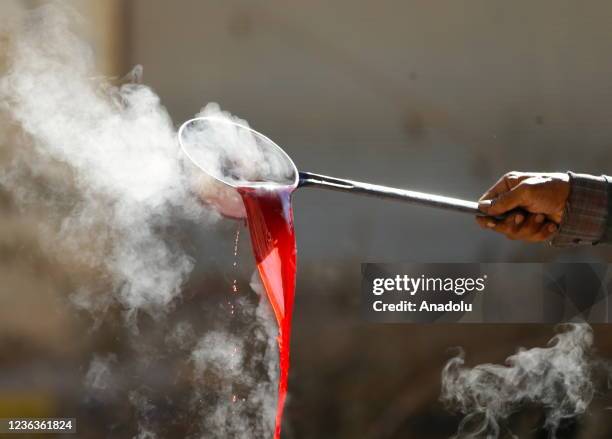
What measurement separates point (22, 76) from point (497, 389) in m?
2.33

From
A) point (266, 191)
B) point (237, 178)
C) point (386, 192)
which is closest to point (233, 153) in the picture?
point (237, 178)

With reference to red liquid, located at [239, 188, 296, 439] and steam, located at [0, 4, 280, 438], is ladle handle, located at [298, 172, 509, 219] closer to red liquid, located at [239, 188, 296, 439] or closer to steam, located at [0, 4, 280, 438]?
red liquid, located at [239, 188, 296, 439]

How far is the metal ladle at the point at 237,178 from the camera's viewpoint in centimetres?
211

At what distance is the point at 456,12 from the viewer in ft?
10.5

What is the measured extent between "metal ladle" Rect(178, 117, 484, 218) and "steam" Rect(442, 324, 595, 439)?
1.11 m

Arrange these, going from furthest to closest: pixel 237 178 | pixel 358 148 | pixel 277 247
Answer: pixel 358 148 < pixel 237 178 < pixel 277 247

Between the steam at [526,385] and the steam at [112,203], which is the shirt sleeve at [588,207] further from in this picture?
the steam at [112,203]

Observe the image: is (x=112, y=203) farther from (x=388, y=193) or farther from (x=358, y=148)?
(x=388, y=193)

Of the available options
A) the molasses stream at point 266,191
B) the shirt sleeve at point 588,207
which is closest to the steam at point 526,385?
the shirt sleeve at point 588,207

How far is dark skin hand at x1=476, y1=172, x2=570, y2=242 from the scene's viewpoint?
2.34 metres

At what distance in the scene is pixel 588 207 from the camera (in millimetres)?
2381

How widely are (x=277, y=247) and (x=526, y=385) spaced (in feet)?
5.48

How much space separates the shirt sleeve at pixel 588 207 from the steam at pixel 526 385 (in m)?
0.93

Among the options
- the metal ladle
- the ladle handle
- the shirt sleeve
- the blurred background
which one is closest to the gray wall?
the blurred background
